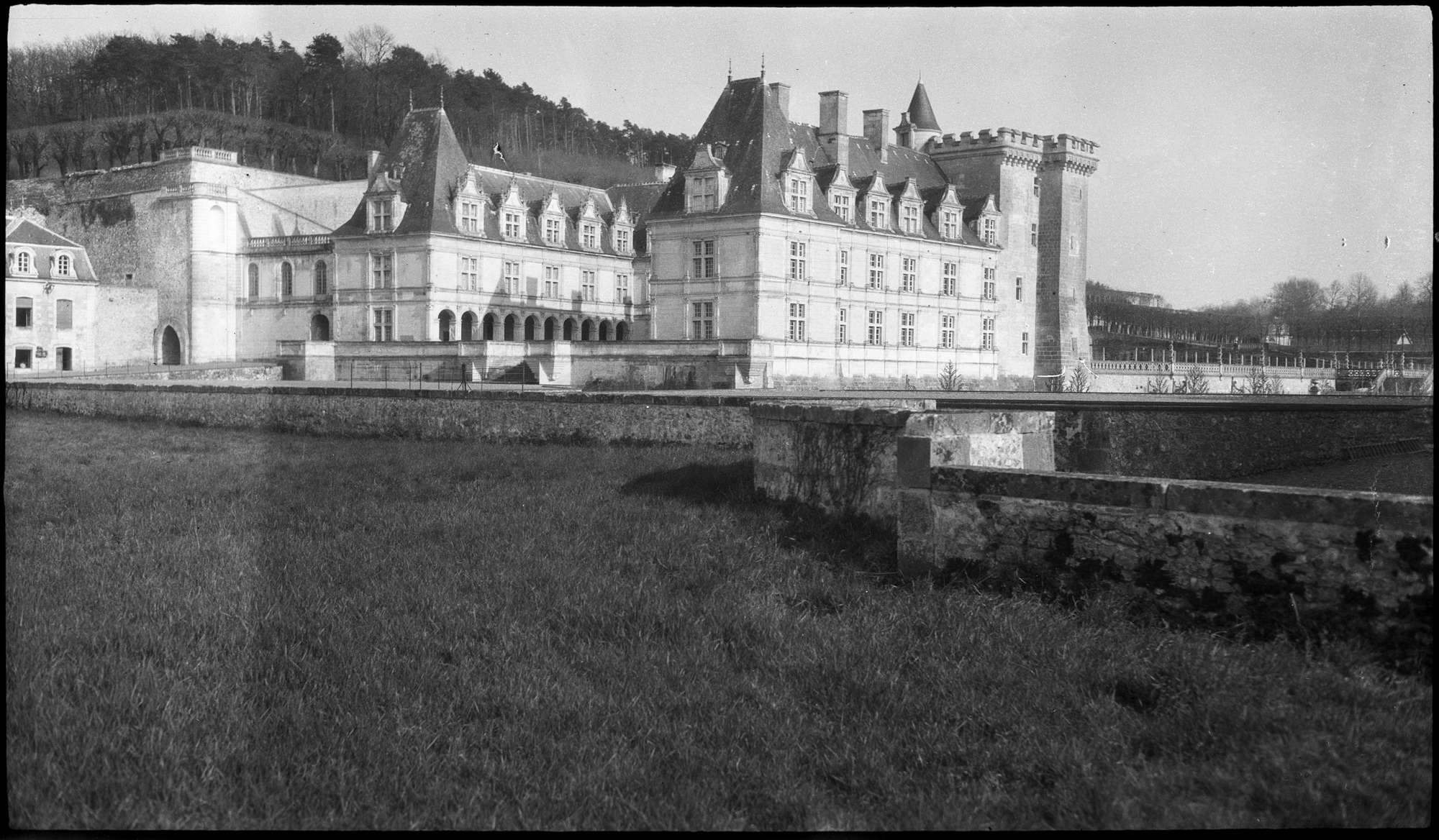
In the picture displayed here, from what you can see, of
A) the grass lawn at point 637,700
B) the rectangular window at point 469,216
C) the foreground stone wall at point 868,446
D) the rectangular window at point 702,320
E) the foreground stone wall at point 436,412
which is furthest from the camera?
the rectangular window at point 469,216

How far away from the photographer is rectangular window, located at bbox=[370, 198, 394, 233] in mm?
50719

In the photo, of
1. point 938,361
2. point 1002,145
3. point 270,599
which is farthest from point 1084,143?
point 270,599

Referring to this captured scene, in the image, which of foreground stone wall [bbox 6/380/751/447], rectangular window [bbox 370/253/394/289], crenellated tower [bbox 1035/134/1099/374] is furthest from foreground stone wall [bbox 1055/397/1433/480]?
crenellated tower [bbox 1035/134/1099/374]

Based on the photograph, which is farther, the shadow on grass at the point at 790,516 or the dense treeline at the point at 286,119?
the dense treeline at the point at 286,119

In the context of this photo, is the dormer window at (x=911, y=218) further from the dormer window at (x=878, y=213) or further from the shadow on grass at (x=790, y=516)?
the shadow on grass at (x=790, y=516)

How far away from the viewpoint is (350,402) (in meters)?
23.5

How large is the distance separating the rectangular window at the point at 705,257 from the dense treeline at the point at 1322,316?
715 inches

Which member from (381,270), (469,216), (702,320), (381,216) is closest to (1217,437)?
(702,320)

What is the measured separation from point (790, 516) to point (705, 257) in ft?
110

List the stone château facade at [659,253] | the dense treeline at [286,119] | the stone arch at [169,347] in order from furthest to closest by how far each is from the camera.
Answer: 1. the dense treeline at [286,119]
2. the stone arch at [169,347]
3. the stone château facade at [659,253]

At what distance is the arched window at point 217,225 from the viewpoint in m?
63.8

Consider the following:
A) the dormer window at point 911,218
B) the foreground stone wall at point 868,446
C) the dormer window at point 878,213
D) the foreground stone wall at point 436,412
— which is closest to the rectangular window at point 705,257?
the dormer window at point 878,213

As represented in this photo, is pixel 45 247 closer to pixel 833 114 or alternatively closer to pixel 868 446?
pixel 833 114

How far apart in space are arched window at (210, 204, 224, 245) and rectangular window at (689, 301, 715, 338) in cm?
3281
